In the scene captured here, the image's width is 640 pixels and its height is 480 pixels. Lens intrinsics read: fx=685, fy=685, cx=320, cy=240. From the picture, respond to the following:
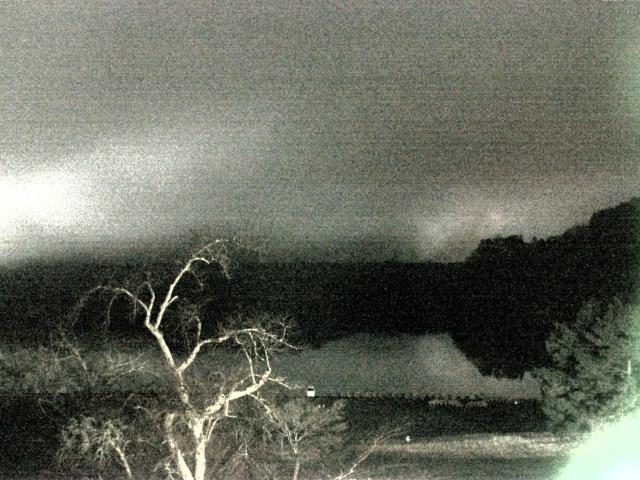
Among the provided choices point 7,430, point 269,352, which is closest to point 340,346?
point 7,430

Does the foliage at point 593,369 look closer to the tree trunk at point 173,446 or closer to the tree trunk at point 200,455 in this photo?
the tree trunk at point 200,455

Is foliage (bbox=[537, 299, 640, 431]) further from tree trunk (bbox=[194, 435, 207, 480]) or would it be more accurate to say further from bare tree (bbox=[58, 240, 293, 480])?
tree trunk (bbox=[194, 435, 207, 480])

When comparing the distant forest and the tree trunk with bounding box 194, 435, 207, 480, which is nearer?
the tree trunk with bounding box 194, 435, 207, 480

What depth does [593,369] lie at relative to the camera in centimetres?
1512

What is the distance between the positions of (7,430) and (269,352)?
11060 millimetres

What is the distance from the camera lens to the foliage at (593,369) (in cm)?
1430

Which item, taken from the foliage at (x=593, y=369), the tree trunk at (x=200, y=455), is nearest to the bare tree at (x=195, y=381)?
the tree trunk at (x=200, y=455)

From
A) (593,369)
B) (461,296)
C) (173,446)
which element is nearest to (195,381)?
(173,446)

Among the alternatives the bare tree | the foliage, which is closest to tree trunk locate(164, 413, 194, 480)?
the bare tree

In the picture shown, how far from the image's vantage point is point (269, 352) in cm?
854

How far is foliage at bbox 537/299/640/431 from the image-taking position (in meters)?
14.3

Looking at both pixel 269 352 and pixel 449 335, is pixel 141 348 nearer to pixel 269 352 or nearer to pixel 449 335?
pixel 269 352

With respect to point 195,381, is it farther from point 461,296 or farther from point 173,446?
point 461,296

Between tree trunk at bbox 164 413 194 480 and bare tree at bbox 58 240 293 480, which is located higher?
bare tree at bbox 58 240 293 480
